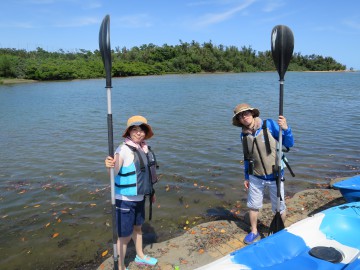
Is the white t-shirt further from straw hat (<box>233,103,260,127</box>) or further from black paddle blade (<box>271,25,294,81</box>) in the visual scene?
black paddle blade (<box>271,25,294,81</box>)

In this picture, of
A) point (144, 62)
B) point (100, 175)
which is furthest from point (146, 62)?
point (100, 175)

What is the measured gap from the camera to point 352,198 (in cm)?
524

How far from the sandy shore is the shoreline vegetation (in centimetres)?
6325

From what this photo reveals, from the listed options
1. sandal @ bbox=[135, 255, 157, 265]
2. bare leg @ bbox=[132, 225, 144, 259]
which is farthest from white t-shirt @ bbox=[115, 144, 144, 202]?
sandal @ bbox=[135, 255, 157, 265]

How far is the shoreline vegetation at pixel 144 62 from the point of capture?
211 ft

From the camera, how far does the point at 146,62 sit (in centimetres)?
9294

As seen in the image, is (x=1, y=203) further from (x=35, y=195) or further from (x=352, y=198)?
(x=352, y=198)

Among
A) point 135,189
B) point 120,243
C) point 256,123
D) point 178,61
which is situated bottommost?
point 120,243

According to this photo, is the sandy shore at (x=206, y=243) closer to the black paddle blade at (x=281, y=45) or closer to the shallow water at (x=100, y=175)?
the shallow water at (x=100, y=175)

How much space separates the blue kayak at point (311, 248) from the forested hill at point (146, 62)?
6815 centimetres

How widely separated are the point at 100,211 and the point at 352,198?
4725 millimetres

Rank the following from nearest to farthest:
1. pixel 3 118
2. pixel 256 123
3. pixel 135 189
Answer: pixel 135 189
pixel 256 123
pixel 3 118

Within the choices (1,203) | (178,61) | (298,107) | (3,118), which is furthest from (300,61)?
(1,203)

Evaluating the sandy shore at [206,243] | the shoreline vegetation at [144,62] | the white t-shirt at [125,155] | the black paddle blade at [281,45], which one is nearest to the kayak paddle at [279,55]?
the black paddle blade at [281,45]
